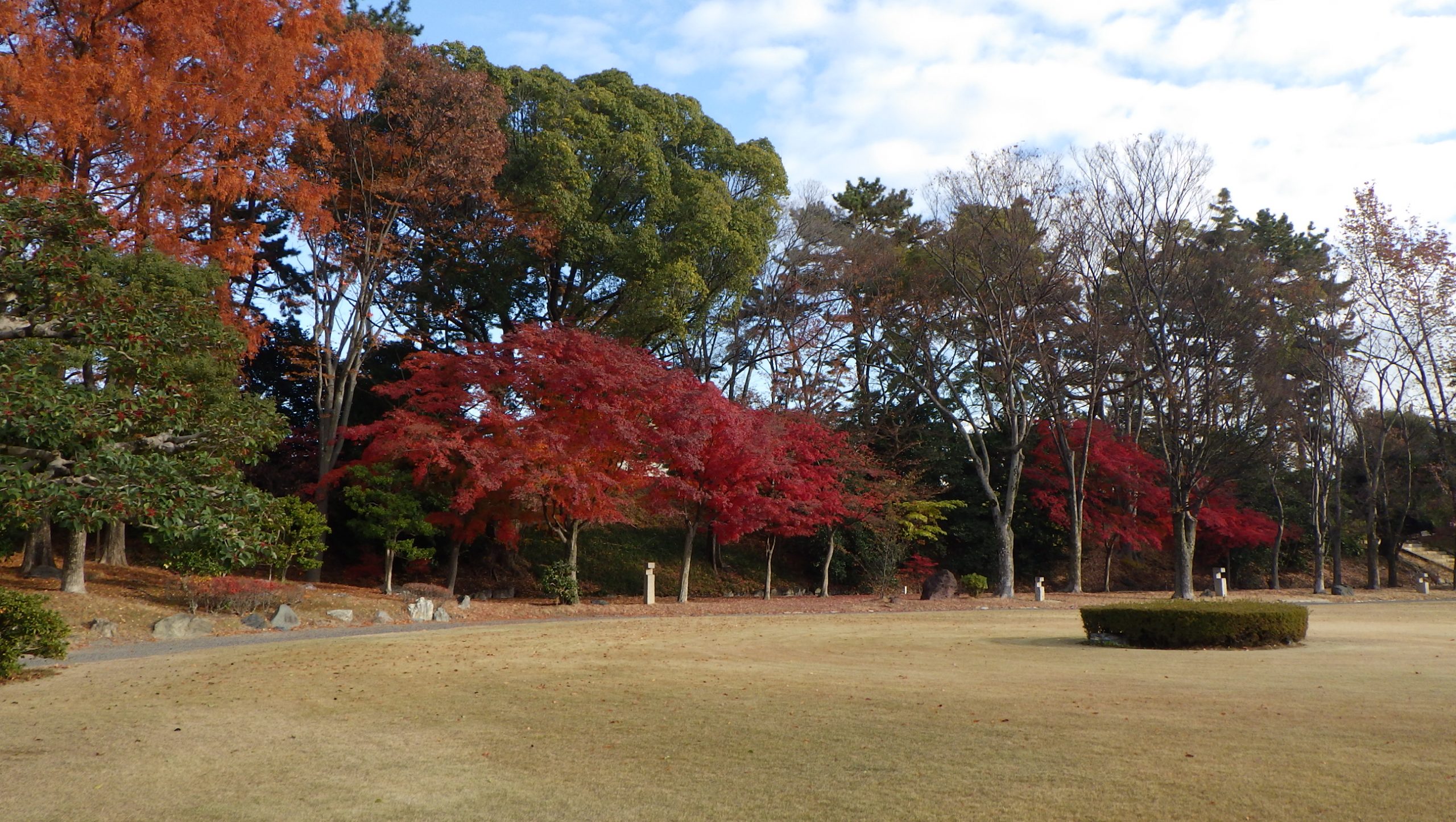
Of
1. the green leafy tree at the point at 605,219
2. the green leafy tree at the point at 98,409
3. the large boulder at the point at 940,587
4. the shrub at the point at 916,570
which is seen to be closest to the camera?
the green leafy tree at the point at 98,409

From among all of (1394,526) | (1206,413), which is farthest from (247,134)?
(1394,526)

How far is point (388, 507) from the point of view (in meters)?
19.1

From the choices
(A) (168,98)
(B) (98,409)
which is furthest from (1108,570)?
(B) (98,409)

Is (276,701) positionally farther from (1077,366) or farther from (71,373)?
(1077,366)

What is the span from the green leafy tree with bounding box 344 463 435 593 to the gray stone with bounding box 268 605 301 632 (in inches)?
189

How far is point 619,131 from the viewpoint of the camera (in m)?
23.0

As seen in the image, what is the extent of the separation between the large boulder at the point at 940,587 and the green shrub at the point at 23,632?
58.7 feet

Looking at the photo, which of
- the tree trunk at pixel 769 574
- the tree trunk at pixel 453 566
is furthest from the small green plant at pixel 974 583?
the tree trunk at pixel 453 566

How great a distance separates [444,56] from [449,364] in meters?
7.70

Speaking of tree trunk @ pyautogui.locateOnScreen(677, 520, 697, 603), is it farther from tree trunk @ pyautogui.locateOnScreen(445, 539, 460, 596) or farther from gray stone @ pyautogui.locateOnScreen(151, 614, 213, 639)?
gray stone @ pyautogui.locateOnScreen(151, 614, 213, 639)

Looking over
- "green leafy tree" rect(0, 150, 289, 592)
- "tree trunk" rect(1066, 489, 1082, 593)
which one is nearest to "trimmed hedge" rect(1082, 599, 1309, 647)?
"green leafy tree" rect(0, 150, 289, 592)

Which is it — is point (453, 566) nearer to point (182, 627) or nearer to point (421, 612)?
point (421, 612)

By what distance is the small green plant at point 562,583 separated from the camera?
19562 millimetres

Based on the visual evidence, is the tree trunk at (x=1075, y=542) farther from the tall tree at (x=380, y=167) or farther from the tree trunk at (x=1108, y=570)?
the tall tree at (x=380, y=167)
